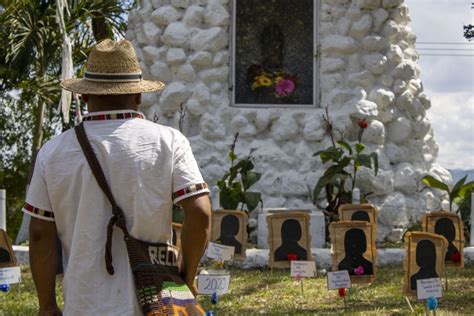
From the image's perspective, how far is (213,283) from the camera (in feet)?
20.0

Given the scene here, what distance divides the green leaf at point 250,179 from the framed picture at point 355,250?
8.47ft

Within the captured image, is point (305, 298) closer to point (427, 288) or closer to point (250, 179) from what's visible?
point (427, 288)

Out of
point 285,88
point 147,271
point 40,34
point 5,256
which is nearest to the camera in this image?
point 147,271

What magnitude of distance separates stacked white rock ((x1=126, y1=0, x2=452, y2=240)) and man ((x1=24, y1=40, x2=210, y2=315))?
713cm

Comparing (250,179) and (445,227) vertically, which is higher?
(250,179)

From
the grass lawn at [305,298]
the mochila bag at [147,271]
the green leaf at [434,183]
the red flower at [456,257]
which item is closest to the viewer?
the mochila bag at [147,271]

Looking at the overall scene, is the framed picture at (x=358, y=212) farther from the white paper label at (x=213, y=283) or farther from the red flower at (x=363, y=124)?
the white paper label at (x=213, y=283)

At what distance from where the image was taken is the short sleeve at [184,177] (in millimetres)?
3146

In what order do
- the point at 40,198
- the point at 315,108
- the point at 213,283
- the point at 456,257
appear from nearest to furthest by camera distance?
the point at 40,198
the point at 213,283
the point at 456,257
the point at 315,108

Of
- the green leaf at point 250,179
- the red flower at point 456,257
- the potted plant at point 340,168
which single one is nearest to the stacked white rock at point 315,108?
the potted plant at point 340,168

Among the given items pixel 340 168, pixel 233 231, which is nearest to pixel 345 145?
pixel 340 168

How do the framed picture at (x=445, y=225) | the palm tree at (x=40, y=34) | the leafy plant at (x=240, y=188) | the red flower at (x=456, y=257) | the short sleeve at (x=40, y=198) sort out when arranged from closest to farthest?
the short sleeve at (x=40, y=198)
the red flower at (x=456, y=257)
the framed picture at (x=445, y=225)
the leafy plant at (x=240, y=188)
the palm tree at (x=40, y=34)

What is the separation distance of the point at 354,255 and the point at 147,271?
411 centimetres

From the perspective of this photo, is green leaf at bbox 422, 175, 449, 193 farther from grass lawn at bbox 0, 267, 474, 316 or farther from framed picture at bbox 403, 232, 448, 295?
framed picture at bbox 403, 232, 448, 295
